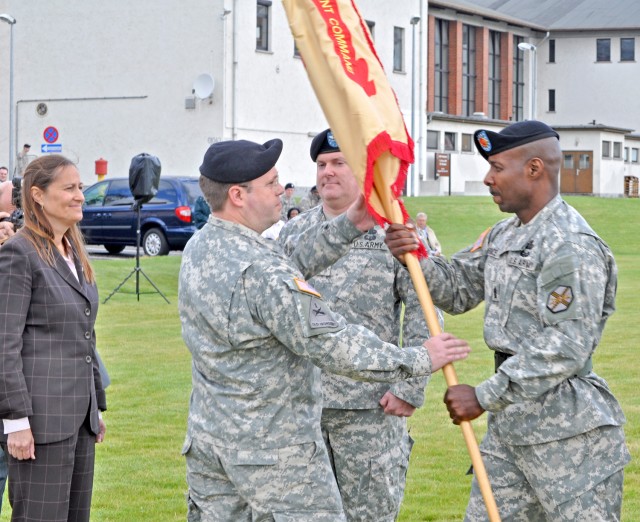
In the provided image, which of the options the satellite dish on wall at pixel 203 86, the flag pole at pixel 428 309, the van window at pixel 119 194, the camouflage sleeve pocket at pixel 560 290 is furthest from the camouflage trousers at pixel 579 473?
the satellite dish on wall at pixel 203 86

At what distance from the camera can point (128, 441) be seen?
31.7ft

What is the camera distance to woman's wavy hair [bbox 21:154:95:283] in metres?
5.45

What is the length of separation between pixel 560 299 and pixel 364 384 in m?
1.46

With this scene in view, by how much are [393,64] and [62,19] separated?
14.5m

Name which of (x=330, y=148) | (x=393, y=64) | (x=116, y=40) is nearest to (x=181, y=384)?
(x=330, y=148)

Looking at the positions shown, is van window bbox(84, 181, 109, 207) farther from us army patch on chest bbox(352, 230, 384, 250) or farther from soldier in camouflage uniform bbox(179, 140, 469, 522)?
soldier in camouflage uniform bbox(179, 140, 469, 522)

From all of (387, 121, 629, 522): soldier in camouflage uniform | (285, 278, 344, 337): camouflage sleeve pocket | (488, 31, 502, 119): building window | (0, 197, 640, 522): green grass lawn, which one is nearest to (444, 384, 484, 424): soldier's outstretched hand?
(387, 121, 629, 522): soldier in camouflage uniform

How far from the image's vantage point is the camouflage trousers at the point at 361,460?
575 cm

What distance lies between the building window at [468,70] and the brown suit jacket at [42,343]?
59.3 meters

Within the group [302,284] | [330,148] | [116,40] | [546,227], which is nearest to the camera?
[302,284]

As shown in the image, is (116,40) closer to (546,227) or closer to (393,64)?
(393,64)

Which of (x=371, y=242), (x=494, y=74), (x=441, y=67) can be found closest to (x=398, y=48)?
(x=441, y=67)

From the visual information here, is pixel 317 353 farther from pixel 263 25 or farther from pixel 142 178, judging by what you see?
pixel 263 25

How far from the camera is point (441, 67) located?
62969mm
